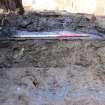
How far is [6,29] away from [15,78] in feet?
1.58

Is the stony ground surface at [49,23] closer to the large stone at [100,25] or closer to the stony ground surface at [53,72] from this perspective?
the large stone at [100,25]

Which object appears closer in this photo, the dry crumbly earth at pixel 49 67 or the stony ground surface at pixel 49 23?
the dry crumbly earth at pixel 49 67

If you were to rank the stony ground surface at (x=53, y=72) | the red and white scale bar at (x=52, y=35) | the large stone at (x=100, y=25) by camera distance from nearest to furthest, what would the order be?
the stony ground surface at (x=53, y=72) < the red and white scale bar at (x=52, y=35) < the large stone at (x=100, y=25)

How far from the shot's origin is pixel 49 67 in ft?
6.68

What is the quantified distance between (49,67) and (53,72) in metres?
0.07

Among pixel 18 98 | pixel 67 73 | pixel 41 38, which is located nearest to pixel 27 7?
pixel 41 38

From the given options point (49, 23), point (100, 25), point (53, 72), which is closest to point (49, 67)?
point (53, 72)

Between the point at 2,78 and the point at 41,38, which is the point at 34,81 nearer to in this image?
the point at 2,78

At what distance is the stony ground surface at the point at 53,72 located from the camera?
177cm

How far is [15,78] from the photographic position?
1.91 m

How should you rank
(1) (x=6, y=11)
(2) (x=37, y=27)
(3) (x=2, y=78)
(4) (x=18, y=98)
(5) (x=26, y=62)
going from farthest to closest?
(1) (x=6, y=11) < (2) (x=37, y=27) < (5) (x=26, y=62) < (3) (x=2, y=78) < (4) (x=18, y=98)

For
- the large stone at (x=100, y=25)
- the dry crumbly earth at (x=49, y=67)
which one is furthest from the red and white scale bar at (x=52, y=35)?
the large stone at (x=100, y=25)

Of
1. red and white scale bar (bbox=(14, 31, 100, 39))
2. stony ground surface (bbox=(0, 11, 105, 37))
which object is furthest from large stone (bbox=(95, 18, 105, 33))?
red and white scale bar (bbox=(14, 31, 100, 39))

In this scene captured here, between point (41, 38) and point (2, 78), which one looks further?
point (41, 38)
